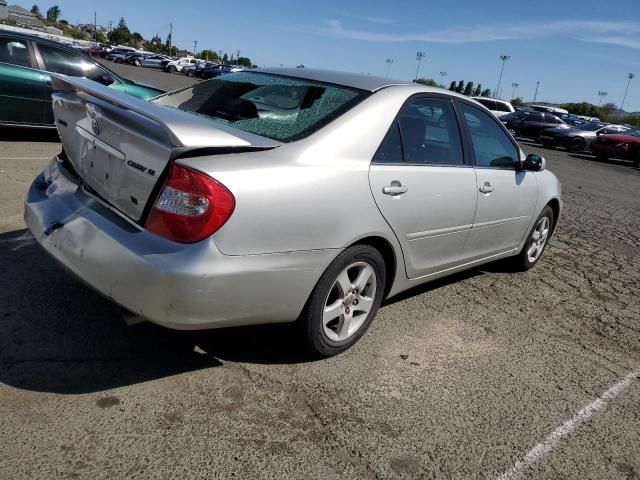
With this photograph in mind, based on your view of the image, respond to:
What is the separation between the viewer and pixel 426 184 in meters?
3.49

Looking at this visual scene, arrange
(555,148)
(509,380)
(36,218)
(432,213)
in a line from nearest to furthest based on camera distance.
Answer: (36,218)
(509,380)
(432,213)
(555,148)

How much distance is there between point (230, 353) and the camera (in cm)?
318

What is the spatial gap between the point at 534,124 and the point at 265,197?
25645 mm

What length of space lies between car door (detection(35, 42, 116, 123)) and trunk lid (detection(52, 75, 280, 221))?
554 cm

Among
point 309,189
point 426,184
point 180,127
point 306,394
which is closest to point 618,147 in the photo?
point 426,184

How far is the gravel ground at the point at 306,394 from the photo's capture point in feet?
7.75

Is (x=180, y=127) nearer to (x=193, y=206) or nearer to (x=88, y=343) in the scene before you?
(x=193, y=206)

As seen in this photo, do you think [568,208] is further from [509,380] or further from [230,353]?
[230,353]

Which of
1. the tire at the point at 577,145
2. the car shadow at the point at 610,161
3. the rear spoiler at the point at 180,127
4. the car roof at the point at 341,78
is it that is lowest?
the car shadow at the point at 610,161

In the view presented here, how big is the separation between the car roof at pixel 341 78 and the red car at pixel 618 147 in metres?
20.0

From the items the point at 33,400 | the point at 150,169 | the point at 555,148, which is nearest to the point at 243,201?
the point at 150,169

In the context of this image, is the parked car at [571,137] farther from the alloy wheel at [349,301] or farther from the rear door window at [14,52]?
the alloy wheel at [349,301]

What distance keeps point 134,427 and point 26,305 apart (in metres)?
1.36

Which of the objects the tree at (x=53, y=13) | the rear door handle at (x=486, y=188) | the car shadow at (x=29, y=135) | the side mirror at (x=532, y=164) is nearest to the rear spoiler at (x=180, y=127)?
the rear door handle at (x=486, y=188)
